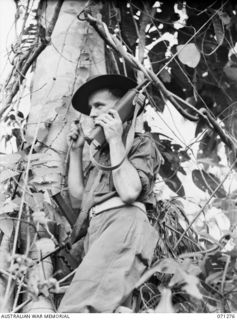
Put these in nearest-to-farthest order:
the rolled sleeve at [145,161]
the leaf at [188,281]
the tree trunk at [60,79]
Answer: the leaf at [188,281]
the rolled sleeve at [145,161]
the tree trunk at [60,79]

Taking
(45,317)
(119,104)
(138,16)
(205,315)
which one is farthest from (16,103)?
(205,315)

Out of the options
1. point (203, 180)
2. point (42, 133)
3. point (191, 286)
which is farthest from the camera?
point (203, 180)

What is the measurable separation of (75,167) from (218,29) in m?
1.13

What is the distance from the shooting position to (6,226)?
281 centimetres

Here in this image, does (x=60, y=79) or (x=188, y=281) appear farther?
(x=60, y=79)

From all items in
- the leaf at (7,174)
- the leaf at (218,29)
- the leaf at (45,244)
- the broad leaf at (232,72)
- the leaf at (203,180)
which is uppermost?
the leaf at (218,29)

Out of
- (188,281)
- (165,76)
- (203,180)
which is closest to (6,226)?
(188,281)

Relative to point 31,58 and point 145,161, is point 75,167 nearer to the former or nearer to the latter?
point 145,161

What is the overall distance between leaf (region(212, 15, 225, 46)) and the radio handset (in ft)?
2.78

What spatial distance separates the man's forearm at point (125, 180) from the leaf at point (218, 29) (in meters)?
1.12

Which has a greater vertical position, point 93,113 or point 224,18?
point 224,18

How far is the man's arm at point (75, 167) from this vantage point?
3.04 metres

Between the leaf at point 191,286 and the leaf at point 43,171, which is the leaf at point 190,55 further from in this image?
the leaf at point 191,286

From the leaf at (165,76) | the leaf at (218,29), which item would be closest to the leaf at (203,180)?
the leaf at (165,76)
